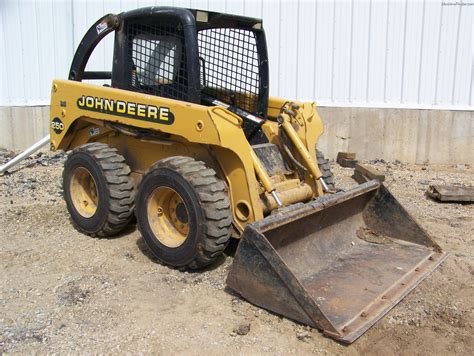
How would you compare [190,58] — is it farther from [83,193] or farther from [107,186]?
[83,193]

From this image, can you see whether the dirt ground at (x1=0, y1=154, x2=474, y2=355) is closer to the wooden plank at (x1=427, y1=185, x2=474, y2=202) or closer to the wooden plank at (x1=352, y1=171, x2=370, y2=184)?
the wooden plank at (x1=427, y1=185, x2=474, y2=202)

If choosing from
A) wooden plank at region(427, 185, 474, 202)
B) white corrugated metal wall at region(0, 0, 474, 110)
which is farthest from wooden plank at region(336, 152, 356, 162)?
wooden plank at region(427, 185, 474, 202)

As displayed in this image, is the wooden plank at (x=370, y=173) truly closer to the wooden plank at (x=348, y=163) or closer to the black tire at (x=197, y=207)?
the wooden plank at (x=348, y=163)

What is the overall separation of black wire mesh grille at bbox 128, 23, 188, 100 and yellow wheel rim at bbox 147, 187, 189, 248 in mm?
844

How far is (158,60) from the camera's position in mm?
4723

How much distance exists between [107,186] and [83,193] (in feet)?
2.08

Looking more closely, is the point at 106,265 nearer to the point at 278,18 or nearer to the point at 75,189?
the point at 75,189

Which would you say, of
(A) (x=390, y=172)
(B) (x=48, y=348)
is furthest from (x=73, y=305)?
(A) (x=390, y=172)

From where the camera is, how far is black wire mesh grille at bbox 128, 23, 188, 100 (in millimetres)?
4578

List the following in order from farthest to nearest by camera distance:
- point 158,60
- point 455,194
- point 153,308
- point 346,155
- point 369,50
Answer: point 369,50 → point 346,155 → point 455,194 → point 158,60 → point 153,308

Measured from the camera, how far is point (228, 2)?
29.7 ft

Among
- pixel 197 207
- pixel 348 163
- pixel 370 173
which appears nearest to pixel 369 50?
pixel 348 163

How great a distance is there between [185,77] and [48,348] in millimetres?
2356

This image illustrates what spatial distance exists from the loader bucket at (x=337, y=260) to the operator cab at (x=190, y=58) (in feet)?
3.60
